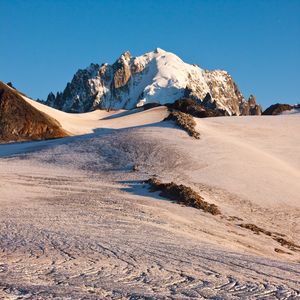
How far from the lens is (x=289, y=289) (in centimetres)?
823

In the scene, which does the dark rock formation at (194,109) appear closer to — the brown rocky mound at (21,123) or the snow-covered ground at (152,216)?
the brown rocky mound at (21,123)

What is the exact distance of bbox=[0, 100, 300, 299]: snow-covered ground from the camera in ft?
27.8

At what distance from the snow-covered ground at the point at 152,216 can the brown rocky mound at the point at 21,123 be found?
35648 millimetres

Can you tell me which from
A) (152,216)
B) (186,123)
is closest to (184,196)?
(152,216)

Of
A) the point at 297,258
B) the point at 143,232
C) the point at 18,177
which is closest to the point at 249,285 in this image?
the point at 143,232

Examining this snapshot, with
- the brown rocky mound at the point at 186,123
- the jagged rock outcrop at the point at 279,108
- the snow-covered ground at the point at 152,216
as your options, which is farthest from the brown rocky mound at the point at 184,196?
the jagged rock outcrop at the point at 279,108

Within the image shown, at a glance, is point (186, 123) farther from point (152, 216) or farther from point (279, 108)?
point (279, 108)

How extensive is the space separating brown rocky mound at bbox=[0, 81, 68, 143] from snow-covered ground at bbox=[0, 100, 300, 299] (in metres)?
35.6

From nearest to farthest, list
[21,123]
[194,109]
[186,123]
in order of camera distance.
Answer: [186,123] < [21,123] < [194,109]

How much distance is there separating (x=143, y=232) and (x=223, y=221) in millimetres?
5221

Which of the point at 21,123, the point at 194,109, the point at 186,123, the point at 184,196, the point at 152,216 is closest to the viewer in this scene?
the point at 152,216

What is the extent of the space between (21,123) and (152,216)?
59.1 m

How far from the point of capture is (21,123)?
7362 cm

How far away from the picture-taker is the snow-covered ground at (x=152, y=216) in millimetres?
8484
